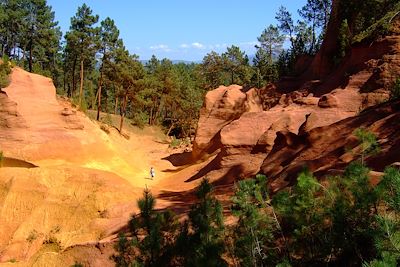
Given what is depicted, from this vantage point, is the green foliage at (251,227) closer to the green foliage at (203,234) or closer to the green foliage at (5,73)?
the green foliage at (203,234)

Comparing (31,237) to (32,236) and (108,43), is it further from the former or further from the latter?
(108,43)

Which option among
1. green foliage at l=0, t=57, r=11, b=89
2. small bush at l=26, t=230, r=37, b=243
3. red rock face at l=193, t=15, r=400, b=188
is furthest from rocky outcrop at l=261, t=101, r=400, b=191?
green foliage at l=0, t=57, r=11, b=89

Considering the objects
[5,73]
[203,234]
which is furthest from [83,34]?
[203,234]

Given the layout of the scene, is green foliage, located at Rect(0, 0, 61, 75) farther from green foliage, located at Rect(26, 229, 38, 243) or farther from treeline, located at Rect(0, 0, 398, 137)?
green foliage, located at Rect(26, 229, 38, 243)

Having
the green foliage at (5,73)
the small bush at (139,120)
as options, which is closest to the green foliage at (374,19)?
the green foliage at (5,73)

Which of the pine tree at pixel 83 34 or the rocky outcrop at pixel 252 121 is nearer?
the rocky outcrop at pixel 252 121

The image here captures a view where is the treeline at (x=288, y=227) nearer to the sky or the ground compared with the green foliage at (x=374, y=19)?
nearer to the ground

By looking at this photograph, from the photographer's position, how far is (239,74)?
56.9m

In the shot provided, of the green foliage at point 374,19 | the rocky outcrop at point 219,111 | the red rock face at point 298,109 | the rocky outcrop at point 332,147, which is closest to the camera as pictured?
the rocky outcrop at point 332,147

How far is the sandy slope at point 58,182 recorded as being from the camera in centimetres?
1847

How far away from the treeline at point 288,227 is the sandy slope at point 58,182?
7196mm

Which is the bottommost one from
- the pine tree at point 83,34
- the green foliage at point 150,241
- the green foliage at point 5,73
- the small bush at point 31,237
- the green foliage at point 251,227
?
the small bush at point 31,237

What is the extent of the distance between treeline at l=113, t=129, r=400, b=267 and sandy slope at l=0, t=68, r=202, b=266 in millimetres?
7196

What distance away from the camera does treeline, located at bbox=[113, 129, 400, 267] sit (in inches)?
247
